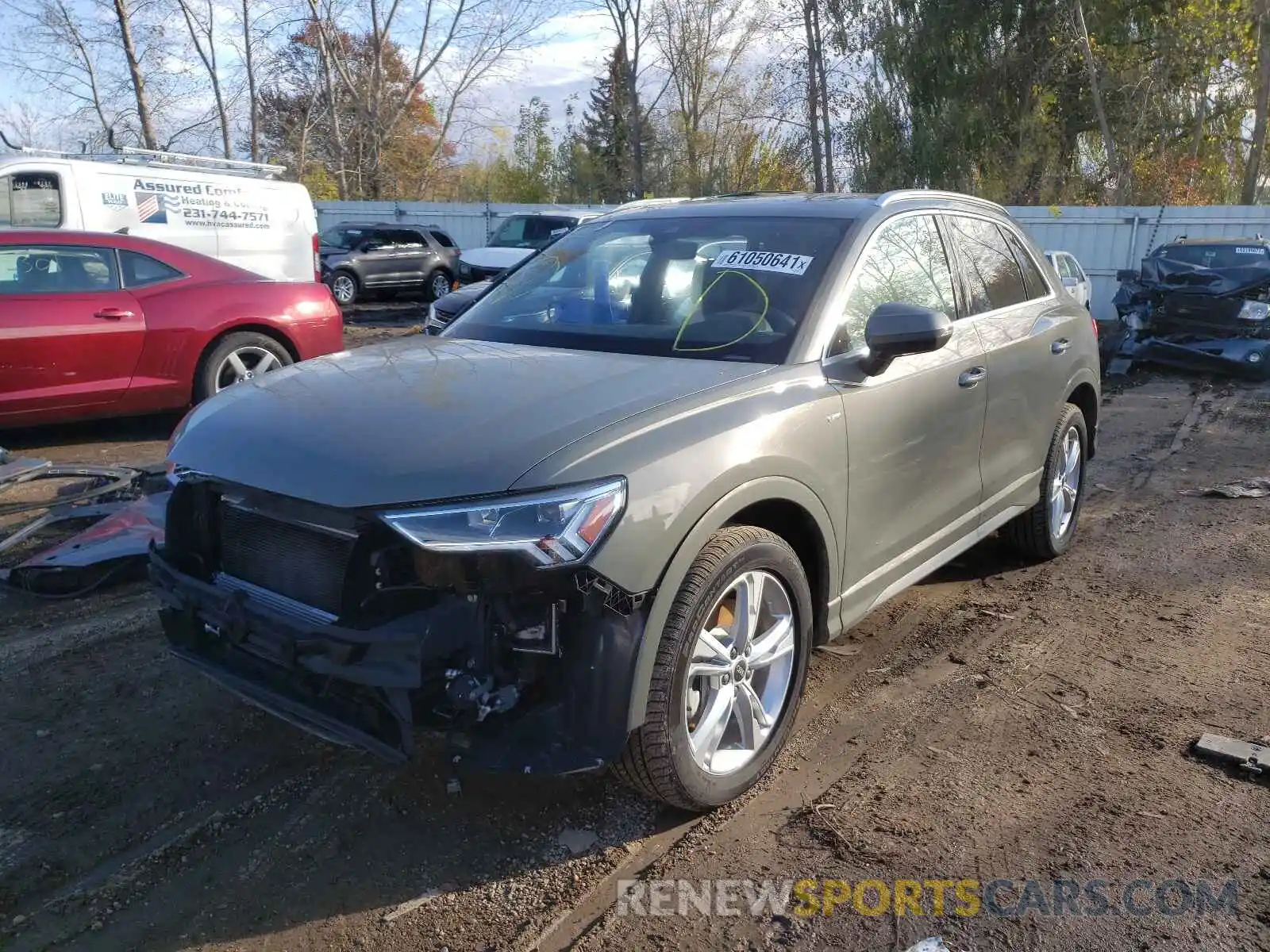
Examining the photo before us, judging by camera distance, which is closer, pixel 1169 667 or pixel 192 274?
pixel 1169 667

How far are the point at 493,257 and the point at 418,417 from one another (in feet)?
53.1

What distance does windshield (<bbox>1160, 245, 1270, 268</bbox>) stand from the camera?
11.9 metres

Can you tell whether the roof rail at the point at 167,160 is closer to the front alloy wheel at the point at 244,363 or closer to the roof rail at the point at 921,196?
the front alloy wheel at the point at 244,363

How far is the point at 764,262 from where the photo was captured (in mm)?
3652

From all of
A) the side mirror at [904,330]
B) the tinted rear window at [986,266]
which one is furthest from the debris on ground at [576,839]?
the tinted rear window at [986,266]

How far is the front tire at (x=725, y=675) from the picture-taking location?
2.69 metres

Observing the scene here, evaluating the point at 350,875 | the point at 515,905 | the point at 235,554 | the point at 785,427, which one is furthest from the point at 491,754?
the point at 785,427


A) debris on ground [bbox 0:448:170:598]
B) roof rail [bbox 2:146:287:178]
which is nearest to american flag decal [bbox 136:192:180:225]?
roof rail [bbox 2:146:287:178]

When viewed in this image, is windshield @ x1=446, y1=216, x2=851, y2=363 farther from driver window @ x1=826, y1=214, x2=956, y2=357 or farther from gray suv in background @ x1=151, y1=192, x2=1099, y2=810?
driver window @ x1=826, y1=214, x2=956, y2=357

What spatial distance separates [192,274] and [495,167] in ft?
154

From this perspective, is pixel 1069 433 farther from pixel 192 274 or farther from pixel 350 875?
pixel 192 274

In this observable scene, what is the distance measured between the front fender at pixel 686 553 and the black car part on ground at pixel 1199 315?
1084cm

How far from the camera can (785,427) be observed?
10.0 feet

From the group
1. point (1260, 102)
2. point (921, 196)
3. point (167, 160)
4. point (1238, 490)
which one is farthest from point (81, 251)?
point (1260, 102)
